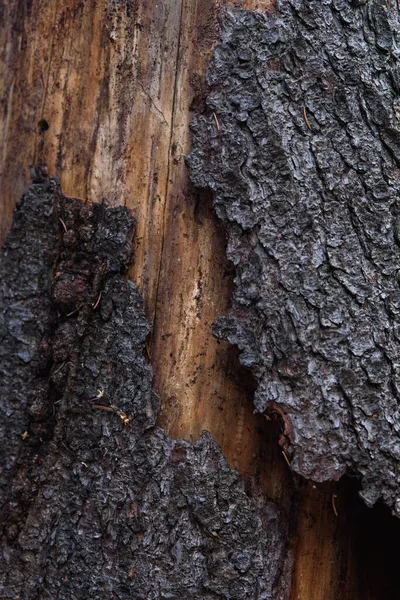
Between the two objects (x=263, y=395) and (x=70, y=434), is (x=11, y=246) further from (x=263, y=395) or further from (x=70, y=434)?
(x=263, y=395)

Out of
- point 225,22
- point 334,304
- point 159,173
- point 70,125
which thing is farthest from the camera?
point 70,125

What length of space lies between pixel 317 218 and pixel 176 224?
44cm

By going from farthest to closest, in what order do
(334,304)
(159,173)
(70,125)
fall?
(70,125) < (159,173) < (334,304)

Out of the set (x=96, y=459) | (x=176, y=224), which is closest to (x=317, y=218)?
(x=176, y=224)

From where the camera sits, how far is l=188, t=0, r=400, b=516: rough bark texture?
155 centimetres

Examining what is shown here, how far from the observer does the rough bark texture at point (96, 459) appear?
64.0 inches

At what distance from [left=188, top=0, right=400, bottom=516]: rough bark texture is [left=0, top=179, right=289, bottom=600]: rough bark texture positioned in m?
0.28

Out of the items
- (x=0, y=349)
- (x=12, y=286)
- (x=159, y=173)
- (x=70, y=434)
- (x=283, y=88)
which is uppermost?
(x=283, y=88)

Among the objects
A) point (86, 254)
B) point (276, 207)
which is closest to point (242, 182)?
point (276, 207)

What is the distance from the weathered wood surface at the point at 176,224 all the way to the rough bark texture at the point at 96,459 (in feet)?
0.24

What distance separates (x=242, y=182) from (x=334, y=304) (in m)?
0.43

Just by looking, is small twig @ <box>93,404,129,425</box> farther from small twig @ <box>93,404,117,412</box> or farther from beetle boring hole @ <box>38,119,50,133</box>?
beetle boring hole @ <box>38,119,50,133</box>

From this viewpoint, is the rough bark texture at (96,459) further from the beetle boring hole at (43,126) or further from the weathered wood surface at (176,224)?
the beetle boring hole at (43,126)

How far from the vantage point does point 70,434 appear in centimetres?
178
